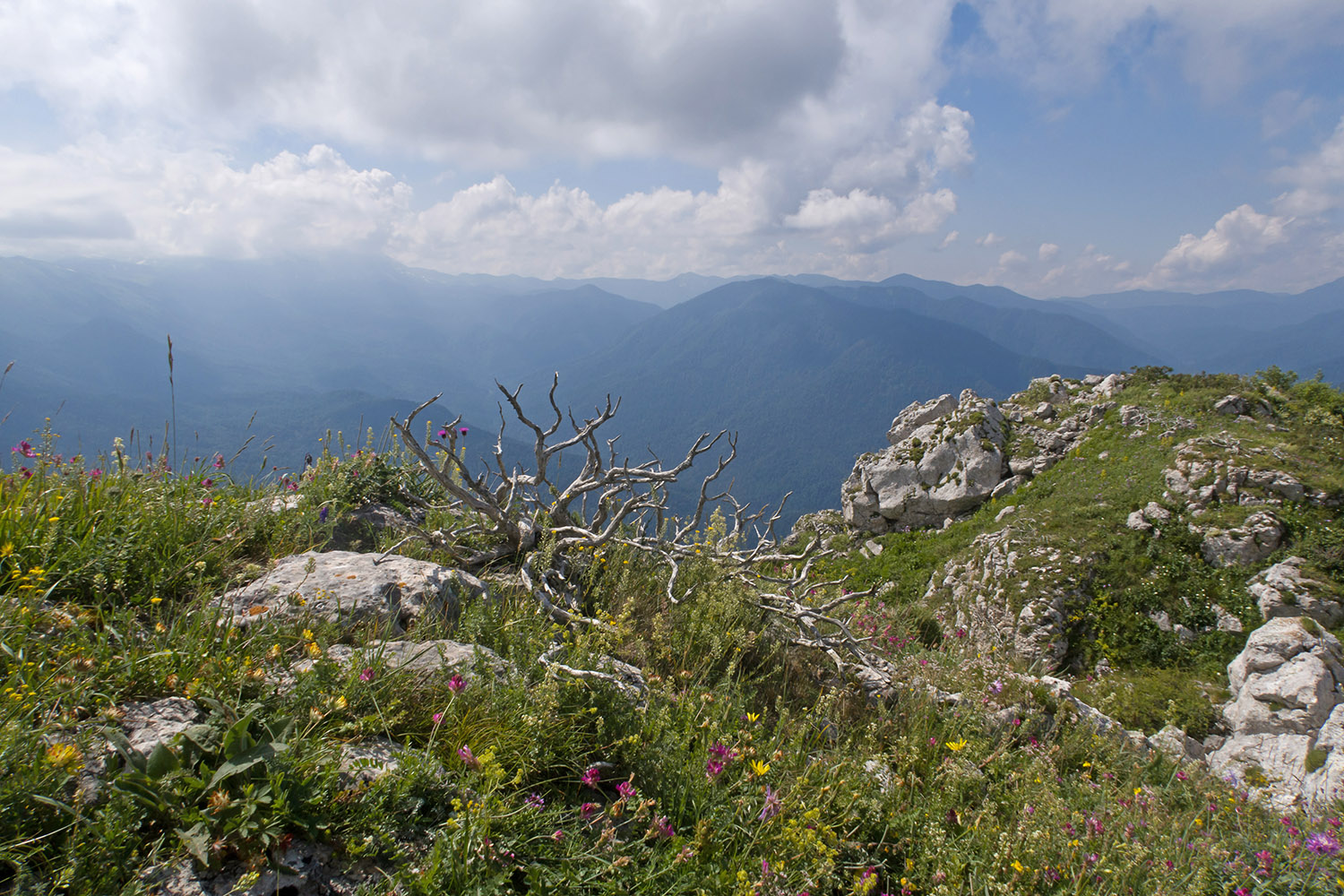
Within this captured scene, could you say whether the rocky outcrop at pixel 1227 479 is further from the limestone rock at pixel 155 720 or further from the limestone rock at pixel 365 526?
the limestone rock at pixel 155 720

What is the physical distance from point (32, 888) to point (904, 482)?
26.9m

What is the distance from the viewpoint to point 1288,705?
9.34m

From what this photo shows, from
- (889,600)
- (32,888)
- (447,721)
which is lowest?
(889,600)

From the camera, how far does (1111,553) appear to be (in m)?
14.4

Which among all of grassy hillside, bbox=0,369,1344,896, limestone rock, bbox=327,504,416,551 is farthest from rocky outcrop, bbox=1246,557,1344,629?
limestone rock, bbox=327,504,416,551

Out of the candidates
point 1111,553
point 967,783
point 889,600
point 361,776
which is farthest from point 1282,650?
point 361,776

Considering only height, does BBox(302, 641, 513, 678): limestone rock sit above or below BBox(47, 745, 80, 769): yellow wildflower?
below

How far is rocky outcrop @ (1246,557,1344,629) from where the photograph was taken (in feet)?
37.3

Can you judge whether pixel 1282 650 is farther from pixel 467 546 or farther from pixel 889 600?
pixel 467 546

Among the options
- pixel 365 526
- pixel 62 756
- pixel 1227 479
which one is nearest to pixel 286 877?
pixel 62 756

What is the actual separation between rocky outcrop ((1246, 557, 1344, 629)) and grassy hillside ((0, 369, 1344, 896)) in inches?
435

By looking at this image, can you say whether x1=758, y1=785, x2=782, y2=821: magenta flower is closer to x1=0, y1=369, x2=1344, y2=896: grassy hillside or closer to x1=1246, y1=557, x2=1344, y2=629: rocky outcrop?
x1=0, y1=369, x2=1344, y2=896: grassy hillside

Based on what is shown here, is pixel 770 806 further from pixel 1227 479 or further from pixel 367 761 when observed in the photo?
pixel 1227 479

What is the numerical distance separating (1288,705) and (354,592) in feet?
46.5
